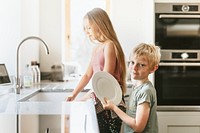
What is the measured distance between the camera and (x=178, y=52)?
7.98 feet

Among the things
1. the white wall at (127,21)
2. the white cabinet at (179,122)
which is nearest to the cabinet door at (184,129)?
the white cabinet at (179,122)

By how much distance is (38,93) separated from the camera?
97.2 inches

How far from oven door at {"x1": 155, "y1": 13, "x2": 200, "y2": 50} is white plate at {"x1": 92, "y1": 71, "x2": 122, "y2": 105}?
1.07 meters

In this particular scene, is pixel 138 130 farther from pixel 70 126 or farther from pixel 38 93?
pixel 38 93

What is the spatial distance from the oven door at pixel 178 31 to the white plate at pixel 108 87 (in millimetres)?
1072

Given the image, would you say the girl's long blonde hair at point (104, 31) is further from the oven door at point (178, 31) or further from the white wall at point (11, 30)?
the white wall at point (11, 30)

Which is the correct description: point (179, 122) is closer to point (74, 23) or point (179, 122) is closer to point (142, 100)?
point (142, 100)

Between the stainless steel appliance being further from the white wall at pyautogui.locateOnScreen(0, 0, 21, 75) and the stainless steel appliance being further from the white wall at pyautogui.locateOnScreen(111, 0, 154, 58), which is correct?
the white wall at pyautogui.locateOnScreen(0, 0, 21, 75)

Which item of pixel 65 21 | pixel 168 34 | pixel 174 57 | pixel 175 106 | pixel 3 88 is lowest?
pixel 175 106

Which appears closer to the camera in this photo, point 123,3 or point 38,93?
point 38,93

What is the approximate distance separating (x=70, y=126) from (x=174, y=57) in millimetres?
1241

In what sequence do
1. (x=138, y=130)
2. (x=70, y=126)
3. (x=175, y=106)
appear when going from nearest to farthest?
(x=138, y=130) → (x=70, y=126) → (x=175, y=106)

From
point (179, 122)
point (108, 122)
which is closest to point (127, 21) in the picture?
point (179, 122)

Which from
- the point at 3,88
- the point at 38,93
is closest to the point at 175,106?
the point at 38,93
